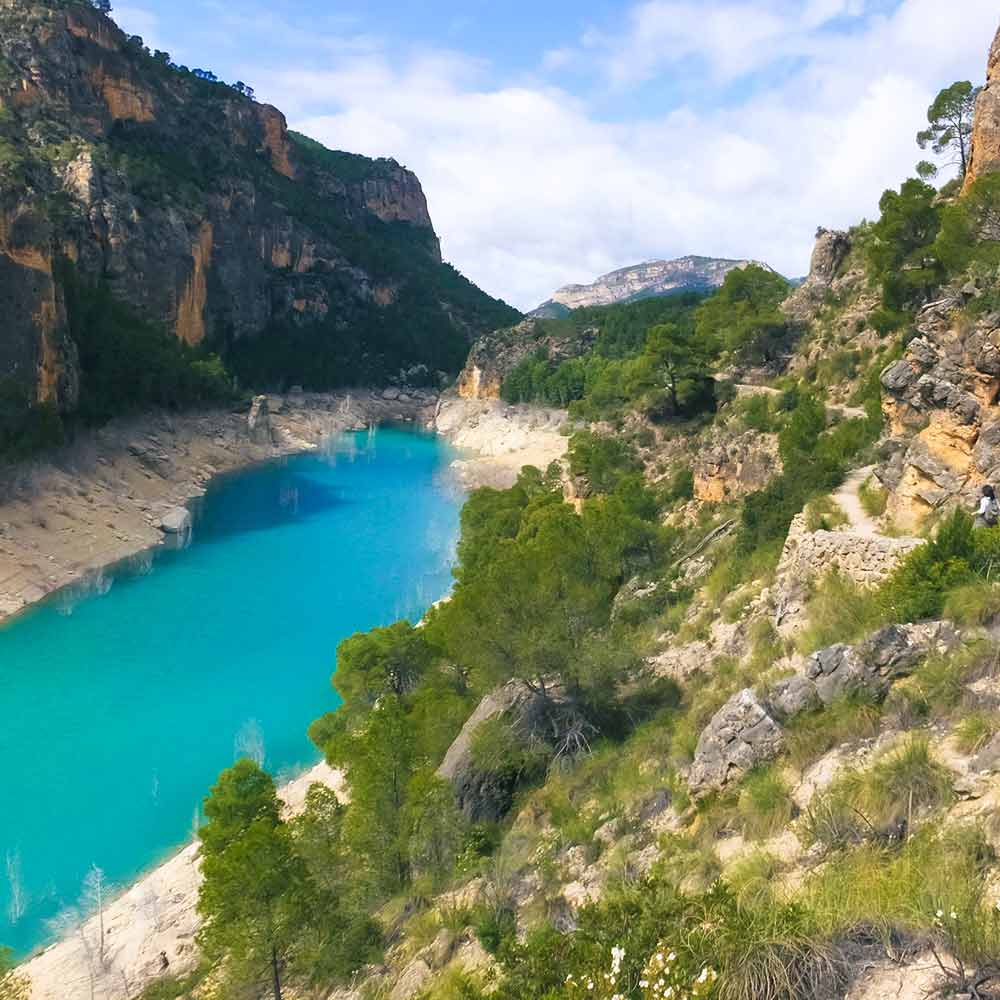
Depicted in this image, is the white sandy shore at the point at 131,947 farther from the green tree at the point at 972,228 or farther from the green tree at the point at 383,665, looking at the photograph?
the green tree at the point at 972,228

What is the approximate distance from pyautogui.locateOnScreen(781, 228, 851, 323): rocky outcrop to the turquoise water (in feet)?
72.0

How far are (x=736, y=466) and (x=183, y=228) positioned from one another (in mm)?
73633

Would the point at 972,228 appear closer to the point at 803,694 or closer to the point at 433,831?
the point at 803,694

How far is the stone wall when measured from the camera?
11.6 m

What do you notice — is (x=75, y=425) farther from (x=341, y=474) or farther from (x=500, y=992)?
(x=500, y=992)

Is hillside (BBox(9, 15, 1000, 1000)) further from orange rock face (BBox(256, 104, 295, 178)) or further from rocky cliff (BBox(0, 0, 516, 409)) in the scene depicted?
orange rock face (BBox(256, 104, 295, 178))

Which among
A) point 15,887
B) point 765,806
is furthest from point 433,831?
point 15,887

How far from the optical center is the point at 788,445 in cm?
2205

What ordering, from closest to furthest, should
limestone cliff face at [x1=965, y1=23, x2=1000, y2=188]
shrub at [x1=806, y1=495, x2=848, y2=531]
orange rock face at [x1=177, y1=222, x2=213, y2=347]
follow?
shrub at [x1=806, y1=495, x2=848, y2=531] → limestone cliff face at [x1=965, y1=23, x2=1000, y2=188] → orange rock face at [x1=177, y1=222, x2=213, y2=347]

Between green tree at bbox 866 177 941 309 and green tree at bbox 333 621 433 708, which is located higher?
green tree at bbox 866 177 941 309

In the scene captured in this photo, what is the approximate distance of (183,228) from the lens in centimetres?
7869

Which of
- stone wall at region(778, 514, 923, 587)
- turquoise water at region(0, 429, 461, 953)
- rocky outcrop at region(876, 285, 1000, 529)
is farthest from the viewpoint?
turquoise water at region(0, 429, 461, 953)

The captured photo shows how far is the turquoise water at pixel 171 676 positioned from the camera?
18.8m

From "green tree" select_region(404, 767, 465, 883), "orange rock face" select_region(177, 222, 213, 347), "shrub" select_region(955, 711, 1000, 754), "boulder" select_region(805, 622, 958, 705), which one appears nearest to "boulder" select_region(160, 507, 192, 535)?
"orange rock face" select_region(177, 222, 213, 347)
